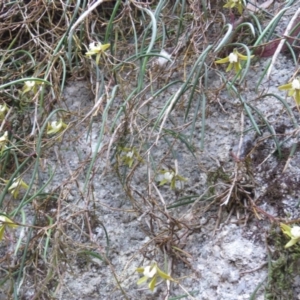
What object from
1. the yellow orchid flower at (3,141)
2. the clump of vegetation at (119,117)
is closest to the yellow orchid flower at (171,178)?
the clump of vegetation at (119,117)

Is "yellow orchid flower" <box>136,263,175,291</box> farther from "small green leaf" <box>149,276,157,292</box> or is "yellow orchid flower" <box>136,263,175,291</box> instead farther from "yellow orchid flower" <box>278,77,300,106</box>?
"yellow orchid flower" <box>278,77,300,106</box>

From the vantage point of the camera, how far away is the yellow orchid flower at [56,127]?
1.08 metres

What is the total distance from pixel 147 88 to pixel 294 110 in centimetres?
28

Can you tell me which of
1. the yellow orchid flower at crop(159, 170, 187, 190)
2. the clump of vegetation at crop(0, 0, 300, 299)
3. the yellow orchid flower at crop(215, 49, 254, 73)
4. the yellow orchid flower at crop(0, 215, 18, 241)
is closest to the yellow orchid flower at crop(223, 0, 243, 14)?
the clump of vegetation at crop(0, 0, 300, 299)

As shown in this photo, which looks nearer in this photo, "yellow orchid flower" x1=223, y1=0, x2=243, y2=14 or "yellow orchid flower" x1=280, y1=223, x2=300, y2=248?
"yellow orchid flower" x1=280, y1=223, x2=300, y2=248

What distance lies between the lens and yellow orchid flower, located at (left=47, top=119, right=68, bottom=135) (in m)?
1.08

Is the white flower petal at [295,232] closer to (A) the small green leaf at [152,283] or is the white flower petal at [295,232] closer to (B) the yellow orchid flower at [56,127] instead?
(A) the small green leaf at [152,283]

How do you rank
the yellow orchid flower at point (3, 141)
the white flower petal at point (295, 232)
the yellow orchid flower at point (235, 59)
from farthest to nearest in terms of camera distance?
the yellow orchid flower at point (3, 141) → the yellow orchid flower at point (235, 59) → the white flower petal at point (295, 232)

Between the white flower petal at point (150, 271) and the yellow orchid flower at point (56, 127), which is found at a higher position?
the yellow orchid flower at point (56, 127)

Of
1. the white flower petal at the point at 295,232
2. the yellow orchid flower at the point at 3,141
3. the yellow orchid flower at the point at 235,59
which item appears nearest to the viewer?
the white flower petal at the point at 295,232

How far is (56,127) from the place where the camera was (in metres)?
1.08

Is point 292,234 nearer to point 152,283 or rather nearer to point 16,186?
point 152,283

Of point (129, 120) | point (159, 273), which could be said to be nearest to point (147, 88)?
point (129, 120)

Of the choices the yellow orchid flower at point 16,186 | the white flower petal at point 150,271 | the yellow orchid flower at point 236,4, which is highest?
the yellow orchid flower at point 236,4
